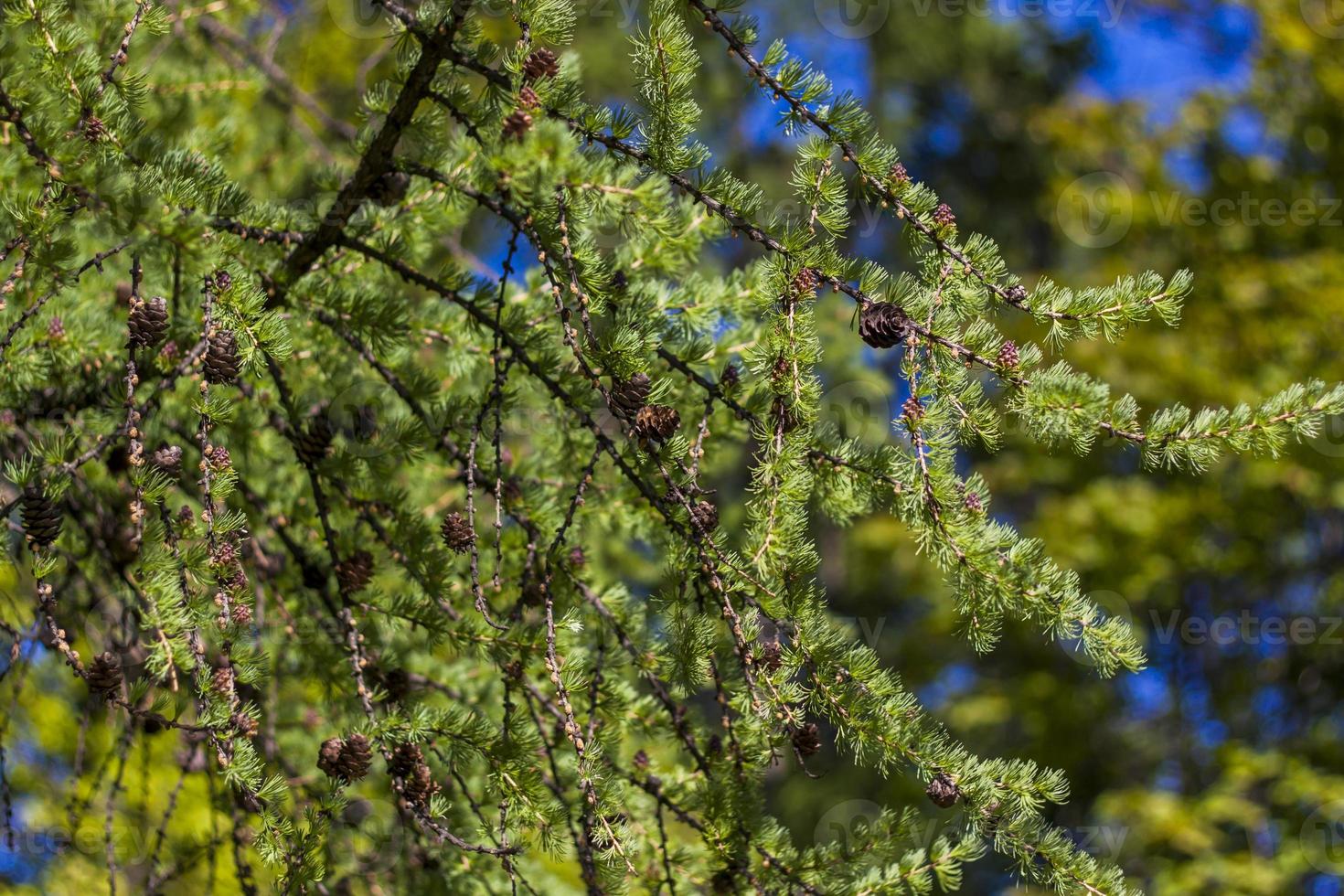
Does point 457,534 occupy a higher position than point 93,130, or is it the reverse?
point 93,130

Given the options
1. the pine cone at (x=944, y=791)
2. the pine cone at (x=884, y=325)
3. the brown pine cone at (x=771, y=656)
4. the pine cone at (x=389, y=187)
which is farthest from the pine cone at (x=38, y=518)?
the pine cone at (x=944, y=791)

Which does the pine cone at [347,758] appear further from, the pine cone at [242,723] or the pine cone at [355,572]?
the pine cone at [355,572]

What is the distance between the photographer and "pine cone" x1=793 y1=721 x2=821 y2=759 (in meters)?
1.53

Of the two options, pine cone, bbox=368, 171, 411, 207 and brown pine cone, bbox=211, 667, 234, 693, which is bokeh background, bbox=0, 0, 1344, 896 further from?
brown pine cone, bbox=211, 667, 234, 693

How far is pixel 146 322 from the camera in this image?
1.59 meters

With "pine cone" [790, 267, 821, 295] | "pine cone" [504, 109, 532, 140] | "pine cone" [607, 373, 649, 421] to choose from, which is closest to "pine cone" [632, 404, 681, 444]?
"pine cone" [607, 373, 649, 421]

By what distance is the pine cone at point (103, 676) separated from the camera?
1.51 metres

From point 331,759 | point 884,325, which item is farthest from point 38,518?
point 884,325

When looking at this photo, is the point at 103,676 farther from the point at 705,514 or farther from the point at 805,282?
the point at 805,282

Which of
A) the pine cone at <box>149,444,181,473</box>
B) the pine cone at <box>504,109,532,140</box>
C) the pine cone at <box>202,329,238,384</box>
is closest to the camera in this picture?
the pine cone at <box>504,109,532,140</box>

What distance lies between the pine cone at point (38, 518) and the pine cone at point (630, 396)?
79 cm

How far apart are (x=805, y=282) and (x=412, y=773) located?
870 millimetres

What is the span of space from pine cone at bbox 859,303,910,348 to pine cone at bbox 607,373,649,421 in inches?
12.2

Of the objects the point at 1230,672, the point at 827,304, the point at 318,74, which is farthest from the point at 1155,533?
the point at 318,74
